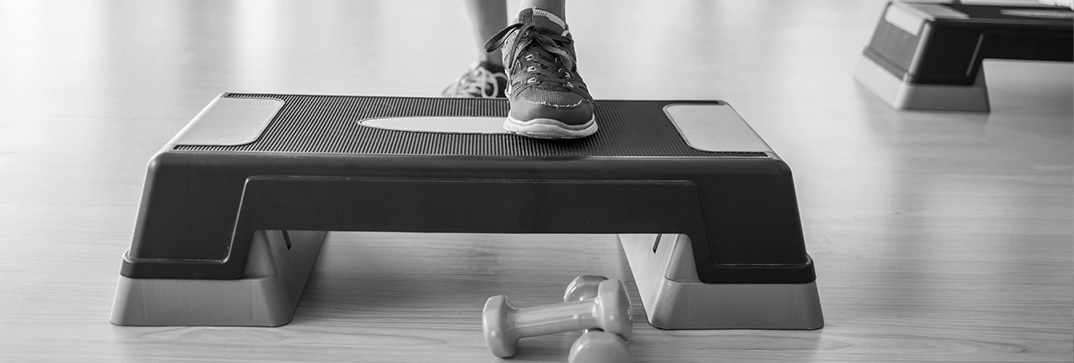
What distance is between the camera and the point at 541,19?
1210 millimetres

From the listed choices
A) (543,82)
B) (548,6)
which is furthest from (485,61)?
(543,82)

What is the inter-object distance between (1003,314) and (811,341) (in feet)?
0.77

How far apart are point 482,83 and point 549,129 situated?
27.2 inches

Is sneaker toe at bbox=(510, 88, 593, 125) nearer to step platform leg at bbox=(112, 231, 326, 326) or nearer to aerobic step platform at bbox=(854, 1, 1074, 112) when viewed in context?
step platform leg at bbox=(112, 231, 326, 326)

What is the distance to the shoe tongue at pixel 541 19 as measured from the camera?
3.96 feet

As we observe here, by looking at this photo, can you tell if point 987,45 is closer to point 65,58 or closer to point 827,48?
point 827,48

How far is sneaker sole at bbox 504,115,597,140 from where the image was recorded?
105 cm

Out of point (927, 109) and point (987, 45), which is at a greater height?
point (987, 45)

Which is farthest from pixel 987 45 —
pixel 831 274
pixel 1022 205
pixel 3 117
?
pixel 3 117

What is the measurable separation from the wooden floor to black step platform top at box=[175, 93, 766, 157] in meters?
0.16

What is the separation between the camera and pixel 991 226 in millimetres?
1371

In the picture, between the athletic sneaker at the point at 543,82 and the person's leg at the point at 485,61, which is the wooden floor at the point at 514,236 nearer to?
the athletic sneaker at the point at 543,82

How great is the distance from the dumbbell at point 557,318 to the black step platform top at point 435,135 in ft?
0.51

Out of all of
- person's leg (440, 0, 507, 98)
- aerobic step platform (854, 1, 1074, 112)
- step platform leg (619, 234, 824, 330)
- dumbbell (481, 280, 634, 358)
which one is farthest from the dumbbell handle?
aerobic step platform (854, 1, 1074, 112)
